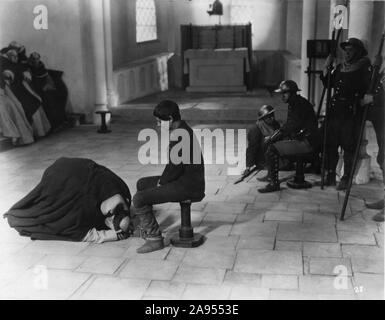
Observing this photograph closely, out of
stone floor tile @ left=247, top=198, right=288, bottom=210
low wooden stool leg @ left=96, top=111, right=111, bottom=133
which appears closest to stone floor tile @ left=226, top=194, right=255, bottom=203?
stone floor tile @ left=247, top=198, right=288, bottom=210

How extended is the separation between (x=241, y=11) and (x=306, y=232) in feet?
42.1

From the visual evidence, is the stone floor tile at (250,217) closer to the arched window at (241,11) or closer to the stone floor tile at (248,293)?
the stone floor tile at (248,293)

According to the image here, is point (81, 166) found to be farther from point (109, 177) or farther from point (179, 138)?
point (179, 138)

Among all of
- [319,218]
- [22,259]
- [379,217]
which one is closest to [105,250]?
[22,259]

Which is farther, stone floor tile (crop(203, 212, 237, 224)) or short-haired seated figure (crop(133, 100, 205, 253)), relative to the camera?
stone floor tile (crop(203, 212, 237, 224))

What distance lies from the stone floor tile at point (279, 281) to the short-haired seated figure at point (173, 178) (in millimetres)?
994

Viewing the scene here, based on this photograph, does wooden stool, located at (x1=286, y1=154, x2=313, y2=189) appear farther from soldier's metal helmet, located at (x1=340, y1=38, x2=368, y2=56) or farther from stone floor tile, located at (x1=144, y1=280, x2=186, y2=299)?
stone floor tile, located at (x1=144, y1=280, x2=186, y2=299)

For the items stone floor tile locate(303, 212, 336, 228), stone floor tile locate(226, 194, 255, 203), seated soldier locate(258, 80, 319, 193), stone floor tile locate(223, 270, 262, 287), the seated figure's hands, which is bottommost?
stone floor tile locate(226, 194, 255, 203)

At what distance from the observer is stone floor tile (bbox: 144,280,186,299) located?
443cm

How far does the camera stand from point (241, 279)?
186 inches

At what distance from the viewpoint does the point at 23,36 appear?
12.4 metres

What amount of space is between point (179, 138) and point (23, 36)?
8.61 metres

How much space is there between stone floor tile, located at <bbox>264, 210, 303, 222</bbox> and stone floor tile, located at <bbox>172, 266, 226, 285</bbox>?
5.05 ft

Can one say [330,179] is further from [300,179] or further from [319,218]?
[319,218]
